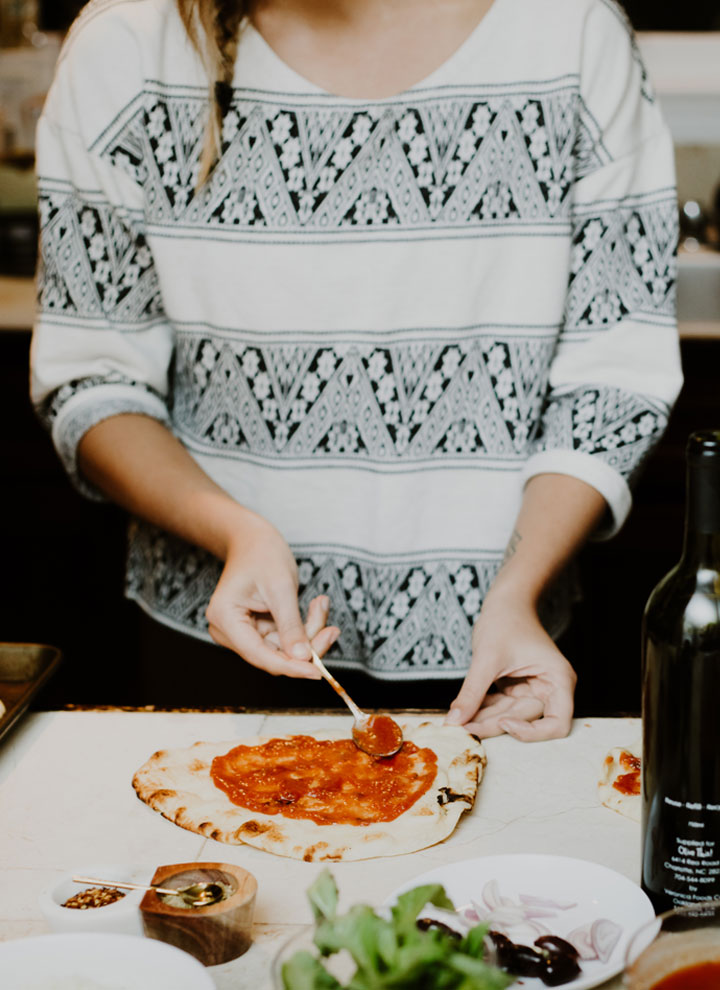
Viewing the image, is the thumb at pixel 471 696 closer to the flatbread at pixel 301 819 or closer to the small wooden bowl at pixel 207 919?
the flatbread at pixel 301 819

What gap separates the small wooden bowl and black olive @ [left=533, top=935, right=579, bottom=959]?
0.20 metres

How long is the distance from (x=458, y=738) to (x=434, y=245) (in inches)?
23.2

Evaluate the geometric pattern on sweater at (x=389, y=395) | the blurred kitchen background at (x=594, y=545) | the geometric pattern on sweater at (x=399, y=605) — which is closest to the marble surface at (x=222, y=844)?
the geometric pattern on sweater at (x=399, y=605)

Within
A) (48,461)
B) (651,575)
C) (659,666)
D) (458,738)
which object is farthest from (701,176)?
(659,666)

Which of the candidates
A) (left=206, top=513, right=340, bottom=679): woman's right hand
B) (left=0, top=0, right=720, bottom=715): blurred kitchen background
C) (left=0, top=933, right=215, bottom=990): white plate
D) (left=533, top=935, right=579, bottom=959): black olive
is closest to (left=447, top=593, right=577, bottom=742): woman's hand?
(left=206, top=513, right=340, bottom=679): woman's right hand

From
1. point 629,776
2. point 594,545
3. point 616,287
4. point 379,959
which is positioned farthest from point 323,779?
point 594,545

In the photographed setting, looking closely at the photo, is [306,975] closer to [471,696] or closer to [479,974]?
[479,974]

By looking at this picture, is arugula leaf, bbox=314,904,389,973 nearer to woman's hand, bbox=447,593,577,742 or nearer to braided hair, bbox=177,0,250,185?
woman's hand, bbox=447,593,577,742

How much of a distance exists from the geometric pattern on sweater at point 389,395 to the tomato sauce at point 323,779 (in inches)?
16.5

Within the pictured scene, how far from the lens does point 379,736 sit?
110cm

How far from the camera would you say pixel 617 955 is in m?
0.75

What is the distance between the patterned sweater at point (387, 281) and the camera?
1.34 metres

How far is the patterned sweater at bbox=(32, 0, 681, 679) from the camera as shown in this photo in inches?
52.9

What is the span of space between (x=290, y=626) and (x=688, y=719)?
0.47 m
